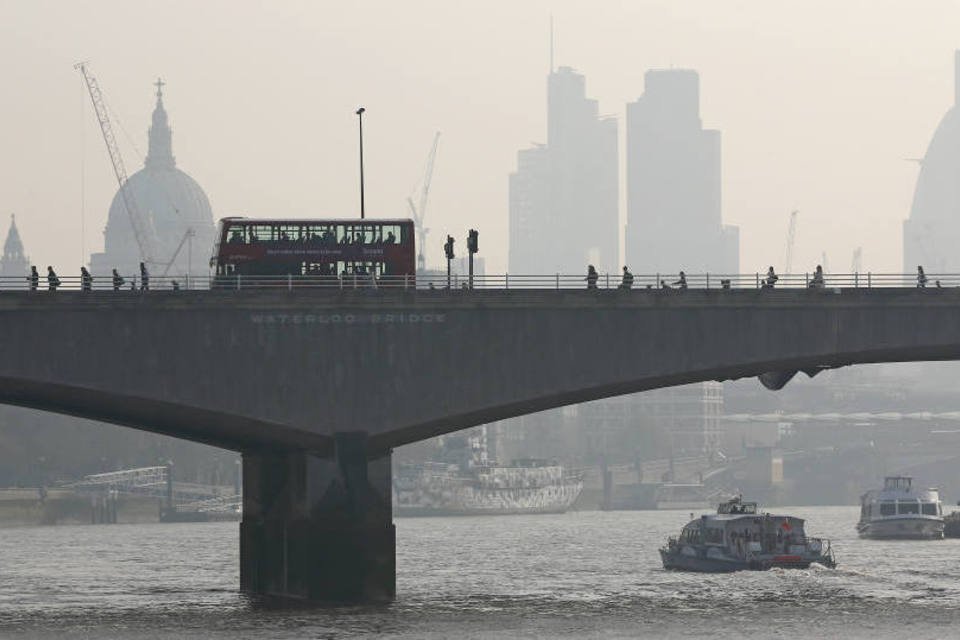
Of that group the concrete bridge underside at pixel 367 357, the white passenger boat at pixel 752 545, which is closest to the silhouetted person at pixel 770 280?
the concrete bridge underside at pixel 367 357

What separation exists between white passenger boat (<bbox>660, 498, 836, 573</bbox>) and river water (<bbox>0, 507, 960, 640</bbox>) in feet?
4.50

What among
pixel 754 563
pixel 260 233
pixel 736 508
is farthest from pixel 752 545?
pixel 260 233

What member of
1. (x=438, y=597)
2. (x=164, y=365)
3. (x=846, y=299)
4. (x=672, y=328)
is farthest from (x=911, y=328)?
(x=164, y=365)

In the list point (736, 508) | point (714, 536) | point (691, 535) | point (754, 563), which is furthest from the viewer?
point (736, 508)

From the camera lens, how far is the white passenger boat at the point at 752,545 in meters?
141

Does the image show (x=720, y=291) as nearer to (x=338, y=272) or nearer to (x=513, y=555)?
(x=338, y=272)

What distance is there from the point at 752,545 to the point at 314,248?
4042cm

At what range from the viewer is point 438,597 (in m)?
118

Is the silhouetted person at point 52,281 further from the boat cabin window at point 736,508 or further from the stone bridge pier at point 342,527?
the boat cabin window at point 736,508

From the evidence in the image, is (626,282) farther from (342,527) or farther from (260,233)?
(260,233)

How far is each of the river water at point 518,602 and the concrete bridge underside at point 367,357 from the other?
536cm

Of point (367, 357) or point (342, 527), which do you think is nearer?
point (342, 527)

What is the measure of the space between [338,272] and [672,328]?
16.6 meters

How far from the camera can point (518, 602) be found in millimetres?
115062
